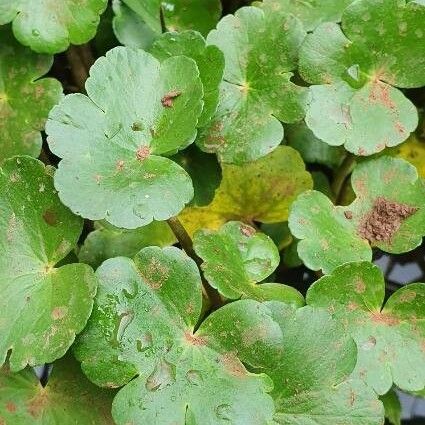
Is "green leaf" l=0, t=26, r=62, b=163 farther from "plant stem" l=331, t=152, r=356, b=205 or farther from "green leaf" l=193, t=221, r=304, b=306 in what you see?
"plant stem" l=331, t=152, r=356, b=205

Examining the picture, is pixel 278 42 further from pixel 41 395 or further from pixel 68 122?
pixel 41 395

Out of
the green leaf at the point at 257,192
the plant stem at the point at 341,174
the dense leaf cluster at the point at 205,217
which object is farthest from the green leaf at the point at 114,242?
the plant stem at the point at 341,174

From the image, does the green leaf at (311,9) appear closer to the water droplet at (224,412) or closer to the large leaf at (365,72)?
the large leaf at (365,72)

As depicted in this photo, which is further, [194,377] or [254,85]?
[254,85]

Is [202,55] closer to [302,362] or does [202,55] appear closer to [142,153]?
[142,153]

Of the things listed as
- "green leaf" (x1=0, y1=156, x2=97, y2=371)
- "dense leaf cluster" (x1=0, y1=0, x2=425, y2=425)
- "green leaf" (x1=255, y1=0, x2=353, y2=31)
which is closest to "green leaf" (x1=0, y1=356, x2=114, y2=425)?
"dense leaf cluster" (x1=0, y1=0, x2=425, y2=425)

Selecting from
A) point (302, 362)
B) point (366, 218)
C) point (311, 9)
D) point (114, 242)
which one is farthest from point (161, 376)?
point (311, 9)

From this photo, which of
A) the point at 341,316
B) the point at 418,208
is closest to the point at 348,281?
the point at 341,316
